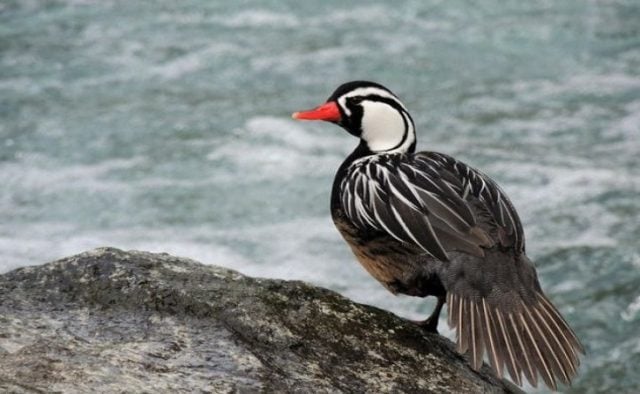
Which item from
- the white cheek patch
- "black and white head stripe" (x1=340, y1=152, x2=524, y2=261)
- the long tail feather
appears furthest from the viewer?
the white cheek patch

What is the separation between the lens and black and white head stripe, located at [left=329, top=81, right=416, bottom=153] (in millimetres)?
4957

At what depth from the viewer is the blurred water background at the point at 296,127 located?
795 centimetres

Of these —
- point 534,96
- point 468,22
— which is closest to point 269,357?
point 534,96

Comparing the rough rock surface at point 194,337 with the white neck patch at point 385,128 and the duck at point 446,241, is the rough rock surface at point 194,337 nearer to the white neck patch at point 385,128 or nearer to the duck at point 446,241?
the duck at point 446,241

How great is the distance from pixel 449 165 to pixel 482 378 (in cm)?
112

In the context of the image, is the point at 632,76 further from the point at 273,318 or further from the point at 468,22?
the point at 273,318

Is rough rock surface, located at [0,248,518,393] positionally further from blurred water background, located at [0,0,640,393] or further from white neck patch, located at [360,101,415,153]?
blurred water background, located at [0,0,640,393]

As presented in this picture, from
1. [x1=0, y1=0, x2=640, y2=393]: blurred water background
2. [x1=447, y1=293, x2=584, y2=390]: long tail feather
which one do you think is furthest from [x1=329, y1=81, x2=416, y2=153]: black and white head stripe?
[x1=0, y1=0, x2=640, y2=393]: blurred water background

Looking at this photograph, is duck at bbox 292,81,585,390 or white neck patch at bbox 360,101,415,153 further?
white neck patch at bbox 360,101,415,153

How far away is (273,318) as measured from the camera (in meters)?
3.58

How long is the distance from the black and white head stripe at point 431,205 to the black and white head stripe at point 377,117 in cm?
19

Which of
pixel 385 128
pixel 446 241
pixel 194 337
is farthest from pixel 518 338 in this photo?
pixel 385 128

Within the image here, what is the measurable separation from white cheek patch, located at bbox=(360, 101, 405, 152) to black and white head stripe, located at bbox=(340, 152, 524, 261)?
0.64 ft

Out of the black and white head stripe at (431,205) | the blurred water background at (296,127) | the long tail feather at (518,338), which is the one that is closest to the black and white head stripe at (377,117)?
the black and white head stripe at (431,205)
